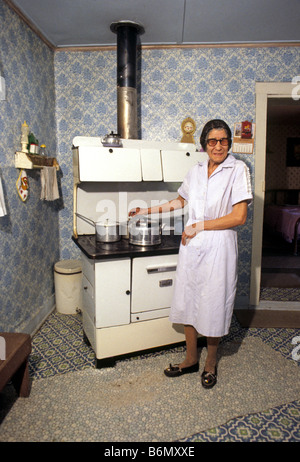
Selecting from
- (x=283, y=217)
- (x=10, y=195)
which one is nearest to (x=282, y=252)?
(x=283, y=217)

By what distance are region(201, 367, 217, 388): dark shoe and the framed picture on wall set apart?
7.26 metres

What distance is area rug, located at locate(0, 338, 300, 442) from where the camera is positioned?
1.62 m

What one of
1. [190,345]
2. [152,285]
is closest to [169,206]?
[152,285]

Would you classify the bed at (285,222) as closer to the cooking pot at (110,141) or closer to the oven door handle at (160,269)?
the oven door handle at (160,269)

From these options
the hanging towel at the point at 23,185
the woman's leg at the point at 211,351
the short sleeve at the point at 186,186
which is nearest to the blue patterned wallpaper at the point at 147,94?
the hanging towel at the point at 23,185

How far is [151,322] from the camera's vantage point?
87.5 inches

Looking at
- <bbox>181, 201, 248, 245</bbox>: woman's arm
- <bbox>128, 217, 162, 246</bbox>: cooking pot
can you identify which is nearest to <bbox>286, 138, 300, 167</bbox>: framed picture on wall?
<bbox>128, 217, 162, 246</bbox>: cooking pot

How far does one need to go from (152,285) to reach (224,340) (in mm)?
840

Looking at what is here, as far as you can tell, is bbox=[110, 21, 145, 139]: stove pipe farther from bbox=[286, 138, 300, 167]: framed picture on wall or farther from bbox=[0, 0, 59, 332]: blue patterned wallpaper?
bbox=[286, 138, 300, 167]: framed picture on wall

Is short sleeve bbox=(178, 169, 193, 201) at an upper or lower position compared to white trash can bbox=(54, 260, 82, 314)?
upper

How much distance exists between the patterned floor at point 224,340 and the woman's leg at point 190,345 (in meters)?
0.46

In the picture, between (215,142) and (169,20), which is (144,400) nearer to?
(215,142)

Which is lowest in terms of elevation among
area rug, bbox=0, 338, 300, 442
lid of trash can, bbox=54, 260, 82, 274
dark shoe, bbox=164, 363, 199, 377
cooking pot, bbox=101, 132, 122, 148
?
area rug, bbox=0, 338, 300, 442

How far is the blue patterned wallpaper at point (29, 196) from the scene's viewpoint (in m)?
2.14
